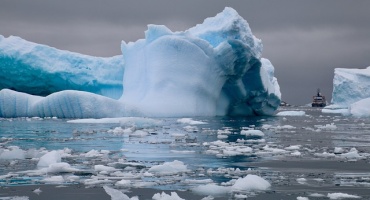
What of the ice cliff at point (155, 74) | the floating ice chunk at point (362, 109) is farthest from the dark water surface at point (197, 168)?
the floating ice chunk at point (362, 109)

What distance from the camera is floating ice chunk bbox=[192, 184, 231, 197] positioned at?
4958 millimetres

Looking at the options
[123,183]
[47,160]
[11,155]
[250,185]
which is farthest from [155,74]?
[250,185]

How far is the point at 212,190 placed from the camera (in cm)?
500

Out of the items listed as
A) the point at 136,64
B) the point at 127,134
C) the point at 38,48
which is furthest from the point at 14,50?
the point at 127,134

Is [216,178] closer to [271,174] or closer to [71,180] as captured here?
[271,174]

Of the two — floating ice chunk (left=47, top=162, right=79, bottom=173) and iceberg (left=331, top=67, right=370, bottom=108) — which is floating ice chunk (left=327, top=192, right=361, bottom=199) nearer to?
floating ice chunk (left=47, top=162, right=79, bottom=173)

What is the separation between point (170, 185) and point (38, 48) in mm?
21001

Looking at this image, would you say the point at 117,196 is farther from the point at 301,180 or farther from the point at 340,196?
the point at 301,180

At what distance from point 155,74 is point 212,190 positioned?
18467 millimetres

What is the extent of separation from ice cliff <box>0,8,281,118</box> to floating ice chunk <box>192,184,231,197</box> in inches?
607

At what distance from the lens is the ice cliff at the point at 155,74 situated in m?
21.2

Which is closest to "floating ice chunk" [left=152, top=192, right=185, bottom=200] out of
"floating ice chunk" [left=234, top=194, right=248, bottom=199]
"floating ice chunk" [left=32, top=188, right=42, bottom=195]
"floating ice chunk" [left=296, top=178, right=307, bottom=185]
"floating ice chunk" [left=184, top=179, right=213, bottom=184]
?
"floating ice chunk" [left=234, top=194, right=248, bottom=199]

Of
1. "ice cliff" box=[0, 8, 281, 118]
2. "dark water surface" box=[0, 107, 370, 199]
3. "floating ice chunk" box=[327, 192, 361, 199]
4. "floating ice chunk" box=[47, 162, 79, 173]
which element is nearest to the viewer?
"floating ice chunk" box=[327, 192, 361, 199]

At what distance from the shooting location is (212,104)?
25766 mm
